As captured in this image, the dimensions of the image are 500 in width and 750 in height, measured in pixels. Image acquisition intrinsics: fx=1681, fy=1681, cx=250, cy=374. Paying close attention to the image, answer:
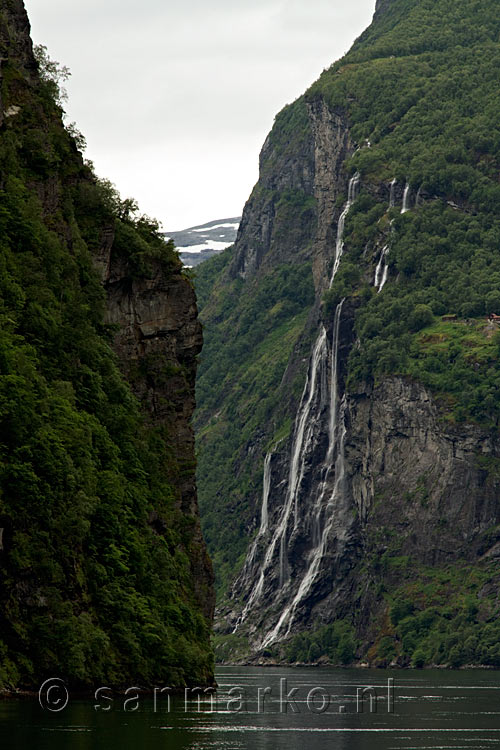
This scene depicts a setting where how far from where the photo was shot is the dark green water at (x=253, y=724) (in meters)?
66.4

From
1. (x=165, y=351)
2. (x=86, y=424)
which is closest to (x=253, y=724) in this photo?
(x=86, y=424)

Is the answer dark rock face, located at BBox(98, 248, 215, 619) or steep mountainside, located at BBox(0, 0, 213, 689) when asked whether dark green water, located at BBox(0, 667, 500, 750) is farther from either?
dark rock face, located at BBox(98, 248, 215, 619)

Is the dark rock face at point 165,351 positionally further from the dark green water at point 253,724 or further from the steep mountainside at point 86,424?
the dark green water at point 253,724

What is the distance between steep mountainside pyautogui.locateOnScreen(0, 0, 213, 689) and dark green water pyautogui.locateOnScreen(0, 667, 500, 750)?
11.6 feet

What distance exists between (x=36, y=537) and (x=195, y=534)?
3542 cm

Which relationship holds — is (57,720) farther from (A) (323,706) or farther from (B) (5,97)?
(B) (5,97)

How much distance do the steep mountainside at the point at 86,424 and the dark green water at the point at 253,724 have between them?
3532 mm

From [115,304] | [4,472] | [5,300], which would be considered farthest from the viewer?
[115,304]

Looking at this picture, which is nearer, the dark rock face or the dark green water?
the dark green water

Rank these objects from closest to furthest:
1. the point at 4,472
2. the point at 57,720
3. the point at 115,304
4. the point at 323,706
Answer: the point at 57,720, the point at 4,472, the point at 323,706, the point at 115,304

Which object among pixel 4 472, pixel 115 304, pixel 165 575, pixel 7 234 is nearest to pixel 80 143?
pixel 115 304

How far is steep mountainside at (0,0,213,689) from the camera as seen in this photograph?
8350 cm

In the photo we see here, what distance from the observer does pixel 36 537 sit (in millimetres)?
83312

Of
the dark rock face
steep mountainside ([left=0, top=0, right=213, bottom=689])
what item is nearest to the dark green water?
steep mountainside ([left=0, top=0, right=213, bottom=689])
